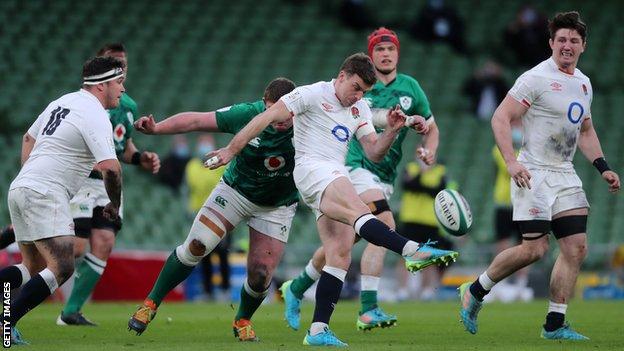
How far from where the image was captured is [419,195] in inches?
745

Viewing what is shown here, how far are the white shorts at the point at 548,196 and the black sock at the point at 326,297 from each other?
2052 mm

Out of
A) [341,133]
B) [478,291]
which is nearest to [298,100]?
[341,133]

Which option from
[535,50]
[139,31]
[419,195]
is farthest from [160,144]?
[535,50]

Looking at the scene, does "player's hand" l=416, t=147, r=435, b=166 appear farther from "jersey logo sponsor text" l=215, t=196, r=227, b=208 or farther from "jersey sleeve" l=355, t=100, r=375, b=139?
"jersey logo sponsor text" l=215, t=196, r=227, b=208

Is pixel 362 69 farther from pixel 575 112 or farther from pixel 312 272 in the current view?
pixel 312 272

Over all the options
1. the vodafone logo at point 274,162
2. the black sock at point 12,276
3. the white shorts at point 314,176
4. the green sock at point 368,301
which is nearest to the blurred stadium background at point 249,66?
the green sock at point 368,301

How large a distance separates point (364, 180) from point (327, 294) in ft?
8.66

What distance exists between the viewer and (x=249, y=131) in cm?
932

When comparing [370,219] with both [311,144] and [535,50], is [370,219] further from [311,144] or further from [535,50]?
[535,50]

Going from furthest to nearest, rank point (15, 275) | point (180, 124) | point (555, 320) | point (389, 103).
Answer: point (389, 103)
point (555, 320)
point (180, 124)
point (15, 275)

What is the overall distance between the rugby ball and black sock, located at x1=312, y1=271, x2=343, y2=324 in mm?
1031

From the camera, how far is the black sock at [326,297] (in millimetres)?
9406

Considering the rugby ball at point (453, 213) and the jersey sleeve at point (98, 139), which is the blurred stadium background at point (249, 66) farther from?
the jersey sleeve at point (98, 139)

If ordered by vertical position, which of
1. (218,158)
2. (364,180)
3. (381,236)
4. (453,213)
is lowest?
(364,180)
